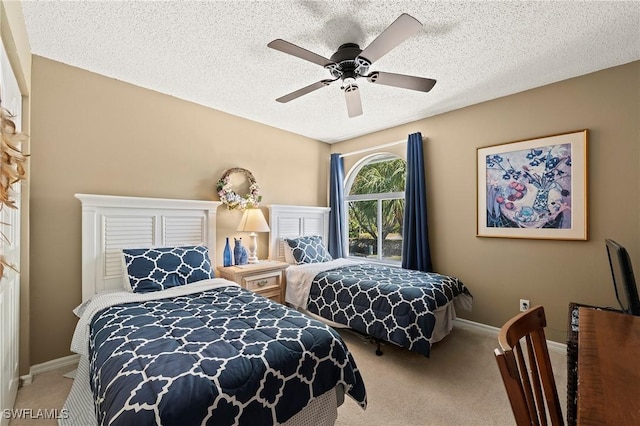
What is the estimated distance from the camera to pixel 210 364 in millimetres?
1249

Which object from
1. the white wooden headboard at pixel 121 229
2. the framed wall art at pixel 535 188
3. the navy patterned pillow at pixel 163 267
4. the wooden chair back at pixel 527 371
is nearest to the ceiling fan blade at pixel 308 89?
the white wooden headboard at pixel 121 229

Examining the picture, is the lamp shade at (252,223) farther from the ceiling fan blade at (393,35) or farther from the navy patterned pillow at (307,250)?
the ceiling fan blade at (393,35)

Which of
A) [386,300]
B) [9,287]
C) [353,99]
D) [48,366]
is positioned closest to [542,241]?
[386,300]

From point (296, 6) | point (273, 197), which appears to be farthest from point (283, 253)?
point (296, 6)

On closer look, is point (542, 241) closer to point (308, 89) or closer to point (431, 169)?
point (431, 169)

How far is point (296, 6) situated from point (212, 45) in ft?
2.51

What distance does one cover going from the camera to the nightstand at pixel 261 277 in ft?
10.00

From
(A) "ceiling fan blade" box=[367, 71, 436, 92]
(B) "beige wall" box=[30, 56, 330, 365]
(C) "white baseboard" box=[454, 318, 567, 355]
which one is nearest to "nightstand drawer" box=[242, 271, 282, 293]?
(B) "beige wall" box=[30, 56, 330, 365]

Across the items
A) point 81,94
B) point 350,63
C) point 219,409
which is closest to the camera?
point 219,409

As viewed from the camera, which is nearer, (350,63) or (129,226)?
(350,63)

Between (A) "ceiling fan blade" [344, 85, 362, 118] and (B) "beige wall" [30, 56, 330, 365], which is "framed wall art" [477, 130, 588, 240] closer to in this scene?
(A) "ceiling fan blade" [344, 85, 362, 118]

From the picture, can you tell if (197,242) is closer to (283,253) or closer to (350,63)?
(283,253)

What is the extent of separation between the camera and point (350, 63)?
79.8 inches

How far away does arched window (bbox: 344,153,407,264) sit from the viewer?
4.14m
